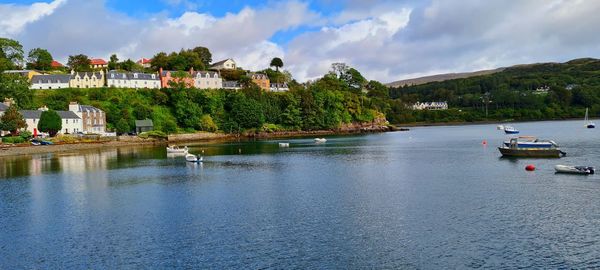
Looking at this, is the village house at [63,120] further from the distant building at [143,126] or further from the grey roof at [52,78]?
the grey roof at [52,78]

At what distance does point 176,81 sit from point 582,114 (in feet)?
462

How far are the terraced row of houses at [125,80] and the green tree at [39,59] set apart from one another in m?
11.3

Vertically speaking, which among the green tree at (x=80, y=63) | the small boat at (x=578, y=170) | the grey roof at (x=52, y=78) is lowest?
the small boat at (x=578, y=170)

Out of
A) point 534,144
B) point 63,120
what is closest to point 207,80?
point 63,120

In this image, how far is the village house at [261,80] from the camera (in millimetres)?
125394

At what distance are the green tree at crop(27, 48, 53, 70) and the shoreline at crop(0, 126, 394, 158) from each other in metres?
39.5

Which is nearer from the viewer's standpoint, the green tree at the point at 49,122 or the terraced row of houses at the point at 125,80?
the green tree at the point at 49,122

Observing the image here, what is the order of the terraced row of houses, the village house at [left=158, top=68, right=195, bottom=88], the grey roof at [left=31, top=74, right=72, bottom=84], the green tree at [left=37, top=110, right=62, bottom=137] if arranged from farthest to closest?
the village house at [left=158, top=68, right=195, bottom=88], the terraced row of houses, the grey roof at [left=31, top=74, right=72, bottom=84], the green tree at [left=37, top=110, right=62, bottom=137]

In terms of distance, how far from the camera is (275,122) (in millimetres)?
117625

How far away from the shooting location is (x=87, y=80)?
338 ft

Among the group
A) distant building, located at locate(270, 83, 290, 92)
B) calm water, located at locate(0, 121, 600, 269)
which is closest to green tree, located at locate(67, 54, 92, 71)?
distant building, located at locate(270, 83, 290, 92)

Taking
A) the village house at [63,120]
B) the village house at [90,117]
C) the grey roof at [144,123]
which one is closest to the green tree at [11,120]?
the village house at [63,120]

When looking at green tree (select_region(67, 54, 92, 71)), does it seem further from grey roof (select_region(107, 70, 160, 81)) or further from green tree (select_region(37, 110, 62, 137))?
green tree (select_region(37, 110, 62, 137))

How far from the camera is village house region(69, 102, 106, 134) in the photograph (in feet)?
292
